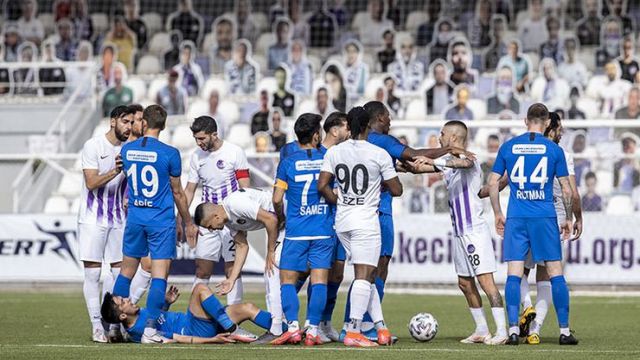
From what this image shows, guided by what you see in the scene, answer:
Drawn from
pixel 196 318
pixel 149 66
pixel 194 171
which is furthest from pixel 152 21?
pixel 196 318

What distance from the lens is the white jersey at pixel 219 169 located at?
15055 millimetres

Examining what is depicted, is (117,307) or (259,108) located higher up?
(259,108)

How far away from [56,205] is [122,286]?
35.8 ft

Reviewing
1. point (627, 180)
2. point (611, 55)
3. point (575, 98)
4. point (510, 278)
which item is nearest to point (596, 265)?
point (627, 180)

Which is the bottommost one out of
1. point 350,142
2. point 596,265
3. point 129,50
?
point 596,265

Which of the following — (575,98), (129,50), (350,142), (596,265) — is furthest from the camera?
(129,50)

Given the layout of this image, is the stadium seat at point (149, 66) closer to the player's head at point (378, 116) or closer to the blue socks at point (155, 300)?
the blue socks at point (155, 300)

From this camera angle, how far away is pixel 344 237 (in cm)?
1342

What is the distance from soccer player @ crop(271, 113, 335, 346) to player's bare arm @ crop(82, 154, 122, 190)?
64.9 inches

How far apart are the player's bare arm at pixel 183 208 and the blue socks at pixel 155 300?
1.92 feet

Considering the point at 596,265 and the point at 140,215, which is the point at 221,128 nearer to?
the point at 596,265

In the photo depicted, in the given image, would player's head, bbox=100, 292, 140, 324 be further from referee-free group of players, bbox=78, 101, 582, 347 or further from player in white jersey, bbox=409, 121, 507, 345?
player in white jersey, bbox=409, 121, 507, 345

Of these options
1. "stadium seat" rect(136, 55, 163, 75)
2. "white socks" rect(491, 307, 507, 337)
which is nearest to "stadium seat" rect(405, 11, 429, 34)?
"stadium seat" rect(136, 55, 163, 75)

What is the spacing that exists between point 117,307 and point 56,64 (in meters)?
15.0
